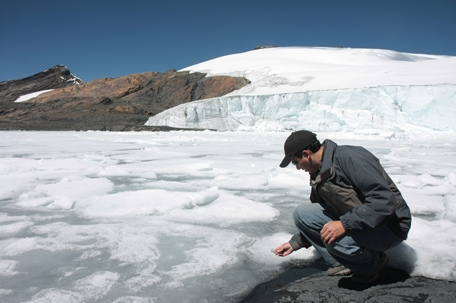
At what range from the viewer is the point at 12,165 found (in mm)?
4875

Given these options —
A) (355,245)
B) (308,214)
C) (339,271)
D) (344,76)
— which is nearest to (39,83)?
(344,76)

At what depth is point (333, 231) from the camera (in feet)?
4.67

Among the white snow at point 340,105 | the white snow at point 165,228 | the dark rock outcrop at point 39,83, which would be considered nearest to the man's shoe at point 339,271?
the white snow at point 165,228

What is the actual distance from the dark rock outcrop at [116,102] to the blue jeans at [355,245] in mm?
16574

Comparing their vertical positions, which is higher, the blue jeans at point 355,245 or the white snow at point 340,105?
the white snow at point 340,105

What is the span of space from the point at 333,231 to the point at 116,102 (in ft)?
86.5

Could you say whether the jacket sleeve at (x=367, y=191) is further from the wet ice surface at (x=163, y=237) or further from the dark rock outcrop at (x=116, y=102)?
the dark rock outcrop at (x=116, y=102)

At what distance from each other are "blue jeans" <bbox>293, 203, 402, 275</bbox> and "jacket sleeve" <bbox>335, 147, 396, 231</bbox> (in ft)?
0.32

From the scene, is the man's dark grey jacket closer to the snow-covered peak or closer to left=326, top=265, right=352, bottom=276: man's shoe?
left=326, top=265, right=352, bottom=276: man's shoe

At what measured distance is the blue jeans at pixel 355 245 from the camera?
1431 millimetres

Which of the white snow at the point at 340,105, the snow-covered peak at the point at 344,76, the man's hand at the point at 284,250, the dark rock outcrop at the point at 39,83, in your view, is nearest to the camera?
the man's hand at the point at 284,250

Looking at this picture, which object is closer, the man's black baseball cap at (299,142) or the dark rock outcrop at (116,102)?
the man's black baseball cap at (299,142)

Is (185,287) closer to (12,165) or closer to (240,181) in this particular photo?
(240,181)

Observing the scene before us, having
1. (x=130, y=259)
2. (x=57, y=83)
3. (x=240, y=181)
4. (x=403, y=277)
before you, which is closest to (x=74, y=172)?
(x=240, y=181)
